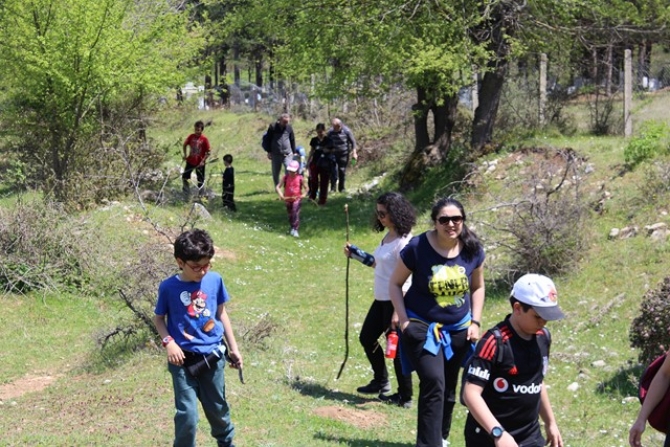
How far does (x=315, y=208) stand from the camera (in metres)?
18.8

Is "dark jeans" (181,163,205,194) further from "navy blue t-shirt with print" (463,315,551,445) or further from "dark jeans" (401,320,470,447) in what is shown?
"navy blue t-shirt with print" (463,315,551,445)

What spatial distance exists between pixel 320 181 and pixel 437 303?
43.3 ft

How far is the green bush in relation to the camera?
45.8ft

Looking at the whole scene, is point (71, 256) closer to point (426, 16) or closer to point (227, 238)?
point (227, 238)

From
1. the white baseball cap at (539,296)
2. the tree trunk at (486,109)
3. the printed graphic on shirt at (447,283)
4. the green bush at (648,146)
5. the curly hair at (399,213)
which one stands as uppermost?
→ the tree trunk at (486,109)

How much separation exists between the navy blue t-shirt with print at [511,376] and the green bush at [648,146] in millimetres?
10282

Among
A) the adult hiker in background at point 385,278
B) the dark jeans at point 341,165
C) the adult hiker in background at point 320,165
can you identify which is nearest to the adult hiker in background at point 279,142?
the adult hiker in background at point 320,165

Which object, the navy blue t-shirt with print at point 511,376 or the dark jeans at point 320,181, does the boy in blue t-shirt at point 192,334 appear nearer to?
the navy blue t-shirt with print at point 511,376

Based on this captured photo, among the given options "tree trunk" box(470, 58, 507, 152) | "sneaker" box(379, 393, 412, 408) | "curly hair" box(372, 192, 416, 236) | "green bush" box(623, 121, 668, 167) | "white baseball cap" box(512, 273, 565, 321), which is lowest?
"sneaker" box(379, 393, 412, 408)

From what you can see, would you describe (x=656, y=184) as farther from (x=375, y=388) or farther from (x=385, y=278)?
(x=385, y=278)

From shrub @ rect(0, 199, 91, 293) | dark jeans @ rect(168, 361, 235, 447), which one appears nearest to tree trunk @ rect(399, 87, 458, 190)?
shrub @ rect(0, 199, 91, 293)

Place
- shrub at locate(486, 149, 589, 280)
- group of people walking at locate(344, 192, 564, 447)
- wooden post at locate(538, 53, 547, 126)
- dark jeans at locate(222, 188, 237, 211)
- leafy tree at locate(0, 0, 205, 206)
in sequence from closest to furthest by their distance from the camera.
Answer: group of people walking at locate(344, 192, 564, 447) → shrub at locate(486, 149, 589, 280) → leafy tree at locate(0, 0, 205, 206) → dark jeans at locate(222, 188, 237, 211) → wooden post at locate(538, 53, 547, 126)

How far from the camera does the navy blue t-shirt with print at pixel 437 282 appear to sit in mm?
5848

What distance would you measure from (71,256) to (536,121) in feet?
36.9
